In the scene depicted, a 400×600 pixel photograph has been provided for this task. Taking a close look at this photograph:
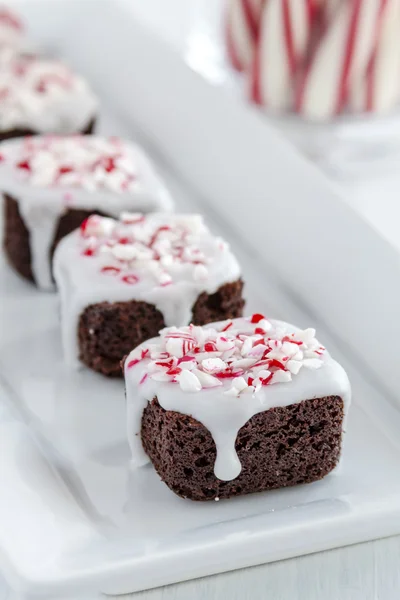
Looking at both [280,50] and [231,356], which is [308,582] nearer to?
[231,356]

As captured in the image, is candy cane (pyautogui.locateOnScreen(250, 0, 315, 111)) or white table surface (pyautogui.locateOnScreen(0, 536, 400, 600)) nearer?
Answer: white table surface (pyautogui.locateOnScreen(0, 536, 400, 600))

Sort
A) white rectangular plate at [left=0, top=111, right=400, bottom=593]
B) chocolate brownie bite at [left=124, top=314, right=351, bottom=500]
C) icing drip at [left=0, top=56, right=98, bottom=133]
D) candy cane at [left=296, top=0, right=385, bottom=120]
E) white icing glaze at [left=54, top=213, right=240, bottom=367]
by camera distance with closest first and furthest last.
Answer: white rectangular plate at [left=0, top=111, right=400, bottom=593] < chocolate brownie bite at [left=124, top=314, right=351, bottom=500] < white icing glaze at [left=54, top=213, right=240, bottom=367] < icing drip at [left=0, top=56, right=98, bottom=133] < candy cane at [left=296, top=0, right=385, bottom=120]

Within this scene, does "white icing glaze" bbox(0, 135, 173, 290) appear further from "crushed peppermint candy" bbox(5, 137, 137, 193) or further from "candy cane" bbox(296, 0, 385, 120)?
"candy cane" bbox(296, 0, 385, 120)

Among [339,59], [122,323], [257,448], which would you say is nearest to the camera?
[257,448]

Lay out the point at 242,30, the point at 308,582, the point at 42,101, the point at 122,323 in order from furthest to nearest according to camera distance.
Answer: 1. the point at 242,30
2. the point at 42,101
3. the point at 122,323
4. the point at 308,582

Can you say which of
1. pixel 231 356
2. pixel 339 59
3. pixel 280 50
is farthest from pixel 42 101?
pixel 231 356

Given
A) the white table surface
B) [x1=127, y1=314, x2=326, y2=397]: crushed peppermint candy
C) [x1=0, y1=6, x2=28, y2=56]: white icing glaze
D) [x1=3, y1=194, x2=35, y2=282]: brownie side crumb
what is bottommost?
the white table surface

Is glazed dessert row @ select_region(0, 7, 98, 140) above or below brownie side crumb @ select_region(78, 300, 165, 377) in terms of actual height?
above

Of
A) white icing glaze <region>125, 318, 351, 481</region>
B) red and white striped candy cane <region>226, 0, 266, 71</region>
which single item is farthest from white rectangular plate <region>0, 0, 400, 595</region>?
red and white striped candy cane <region>226, 0, 266, 71</region>
